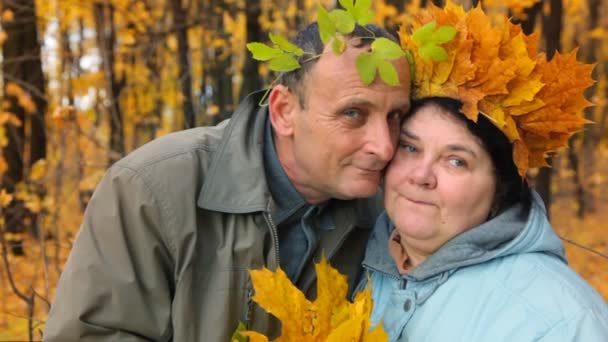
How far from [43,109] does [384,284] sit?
22.7 feet

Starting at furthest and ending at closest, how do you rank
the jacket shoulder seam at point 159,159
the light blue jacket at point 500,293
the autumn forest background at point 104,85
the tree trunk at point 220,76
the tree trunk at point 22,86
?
the tree trunk at point 22,86 → the tree trunk at point 220,76 → the autumn forest background at point 104,85 → the jacket shoulder seam at point 159,159 → the light blue jacket at point 500,293

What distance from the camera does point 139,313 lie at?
222cm

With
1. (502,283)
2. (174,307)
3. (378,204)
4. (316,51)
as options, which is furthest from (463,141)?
(174,307)

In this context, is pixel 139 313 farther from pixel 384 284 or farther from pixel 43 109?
pixel 43 109

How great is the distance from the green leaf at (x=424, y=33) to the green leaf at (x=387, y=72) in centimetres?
15

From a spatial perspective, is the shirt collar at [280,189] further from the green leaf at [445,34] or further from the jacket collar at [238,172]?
the green leaf at [445,34]

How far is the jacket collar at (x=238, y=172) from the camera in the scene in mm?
2309

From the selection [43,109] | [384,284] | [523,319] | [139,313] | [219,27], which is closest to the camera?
[523,319]

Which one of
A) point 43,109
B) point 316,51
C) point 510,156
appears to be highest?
point 316,51

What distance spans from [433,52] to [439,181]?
15.7 inches

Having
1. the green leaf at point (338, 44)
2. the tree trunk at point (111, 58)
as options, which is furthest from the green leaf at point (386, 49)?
the tree trunk at point (111, 58)

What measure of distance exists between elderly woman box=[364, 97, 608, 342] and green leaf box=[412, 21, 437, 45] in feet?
0.64

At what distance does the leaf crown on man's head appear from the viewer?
206 centimetres

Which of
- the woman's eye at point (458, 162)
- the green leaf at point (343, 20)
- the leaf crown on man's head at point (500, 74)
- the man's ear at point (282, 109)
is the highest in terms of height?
the green leaf at point (343, 20)
